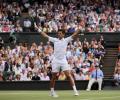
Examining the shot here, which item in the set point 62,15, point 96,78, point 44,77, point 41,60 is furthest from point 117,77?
point 62,15

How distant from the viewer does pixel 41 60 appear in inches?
1177

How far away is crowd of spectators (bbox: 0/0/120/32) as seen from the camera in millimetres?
33656

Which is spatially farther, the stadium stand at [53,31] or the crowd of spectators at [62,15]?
the crowd of spectators at [62,15]

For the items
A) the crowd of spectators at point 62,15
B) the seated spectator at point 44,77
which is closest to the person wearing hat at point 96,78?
the seated spectator at point 44,77

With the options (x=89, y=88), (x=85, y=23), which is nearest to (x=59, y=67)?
(x=89, y=88)

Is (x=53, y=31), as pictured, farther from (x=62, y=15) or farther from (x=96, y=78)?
(x=96, y=78)

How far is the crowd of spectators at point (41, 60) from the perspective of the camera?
28.6 metres

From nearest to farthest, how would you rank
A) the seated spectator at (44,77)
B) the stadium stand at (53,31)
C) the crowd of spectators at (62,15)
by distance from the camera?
the seated spectator at (44,77), the stadium stand at (53,31), the crowd of spectators at (62,15)

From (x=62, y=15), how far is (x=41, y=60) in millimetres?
5800

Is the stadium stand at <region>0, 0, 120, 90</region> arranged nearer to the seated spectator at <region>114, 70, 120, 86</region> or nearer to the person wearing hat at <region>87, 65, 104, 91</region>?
the person wearing hat at <region>87, 65, 104, 91</region>

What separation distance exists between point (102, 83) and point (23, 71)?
14.3 ft

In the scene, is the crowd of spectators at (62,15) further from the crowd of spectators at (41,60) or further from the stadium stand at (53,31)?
the crowd of spectators at (41,60)

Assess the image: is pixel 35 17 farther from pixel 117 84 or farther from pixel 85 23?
pixel 117 84

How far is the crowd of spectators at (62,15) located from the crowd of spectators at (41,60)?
1661 millimetres
